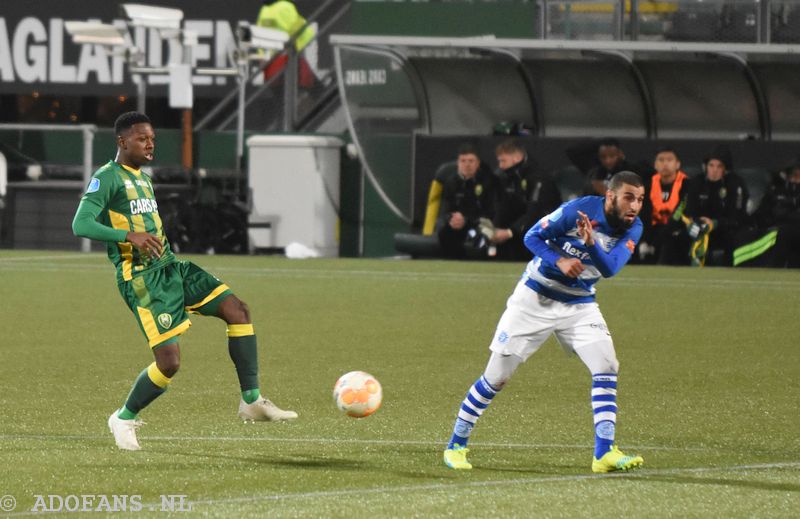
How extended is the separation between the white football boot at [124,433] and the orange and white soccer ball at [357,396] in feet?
3.16

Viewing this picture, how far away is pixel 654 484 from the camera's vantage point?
666cm

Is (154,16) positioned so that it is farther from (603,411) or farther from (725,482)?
(725,482)

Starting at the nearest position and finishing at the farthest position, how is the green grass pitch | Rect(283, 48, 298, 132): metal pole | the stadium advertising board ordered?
1. the green grass pitch
2. Rect(283, 48, 298, 132): metal pole
3. the stadium advertising board

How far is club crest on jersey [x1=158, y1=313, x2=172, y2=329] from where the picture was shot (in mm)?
7547

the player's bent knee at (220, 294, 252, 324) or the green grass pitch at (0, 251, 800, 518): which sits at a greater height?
the player's bent knee at (220, 294, 252, 324)

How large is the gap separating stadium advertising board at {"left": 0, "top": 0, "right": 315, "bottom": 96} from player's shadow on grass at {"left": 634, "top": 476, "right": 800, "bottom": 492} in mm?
17837

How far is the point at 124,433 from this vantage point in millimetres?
7480

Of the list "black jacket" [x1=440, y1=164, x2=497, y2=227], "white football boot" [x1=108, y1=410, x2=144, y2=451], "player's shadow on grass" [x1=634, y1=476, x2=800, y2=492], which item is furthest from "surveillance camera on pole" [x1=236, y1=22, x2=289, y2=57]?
"player's shadow on grass" [x1=634, y1=476, x2=800, y2=492]

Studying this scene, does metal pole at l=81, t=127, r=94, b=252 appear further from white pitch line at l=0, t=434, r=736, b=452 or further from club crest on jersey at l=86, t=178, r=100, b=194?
club crest on jersey at l=86, t=178, r=100, b=194

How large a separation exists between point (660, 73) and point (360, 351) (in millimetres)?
10503

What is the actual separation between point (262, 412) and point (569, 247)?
1739mm

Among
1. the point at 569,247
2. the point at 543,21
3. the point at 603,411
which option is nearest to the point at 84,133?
the point at 543,21

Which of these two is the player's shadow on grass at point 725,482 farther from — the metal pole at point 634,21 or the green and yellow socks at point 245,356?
the metal pole at point 634,21

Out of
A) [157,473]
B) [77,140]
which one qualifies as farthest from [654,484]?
[77,140]
